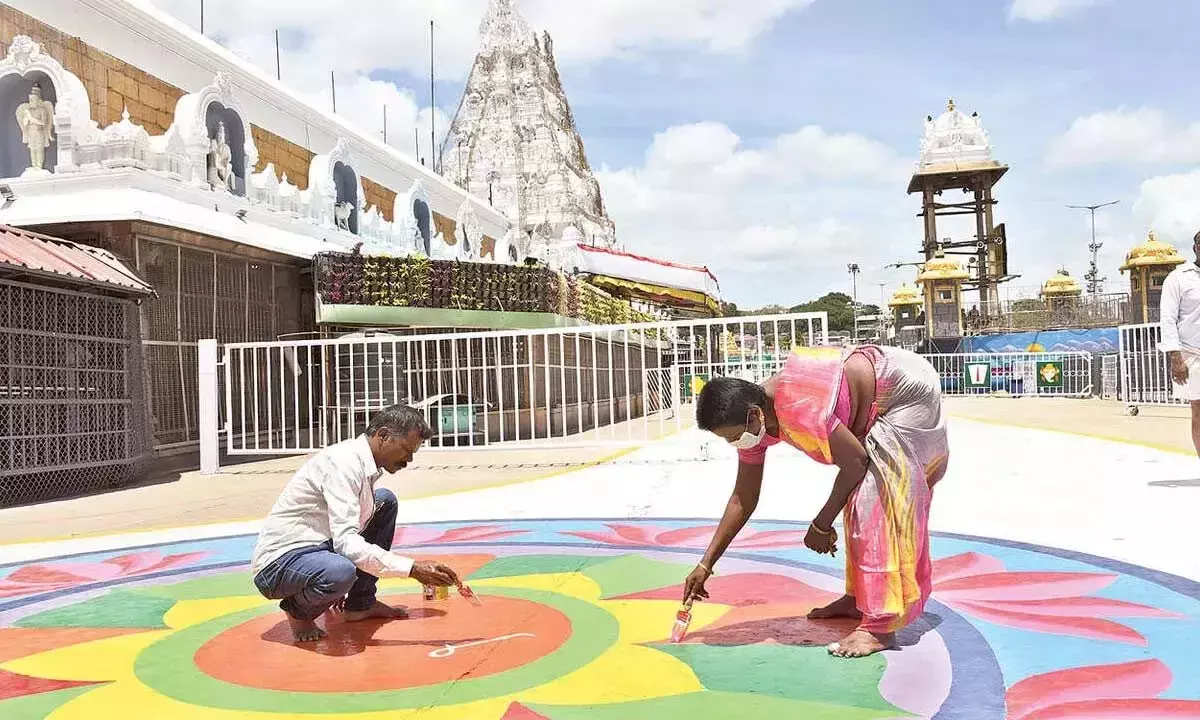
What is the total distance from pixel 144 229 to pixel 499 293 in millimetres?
5748

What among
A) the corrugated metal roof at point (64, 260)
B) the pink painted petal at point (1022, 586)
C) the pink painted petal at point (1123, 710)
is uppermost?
the corrugated metal roof at point (64, 260)

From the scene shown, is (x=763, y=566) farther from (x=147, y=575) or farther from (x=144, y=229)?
(x=144, y=229)

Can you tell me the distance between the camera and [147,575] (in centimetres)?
526

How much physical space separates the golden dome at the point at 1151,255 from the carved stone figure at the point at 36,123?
35002 millimetres

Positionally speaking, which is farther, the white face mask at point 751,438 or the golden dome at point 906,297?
the golden dome at point 906,297

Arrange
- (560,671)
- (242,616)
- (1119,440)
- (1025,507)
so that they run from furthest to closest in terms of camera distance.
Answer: (1119,440) < (1025,507) < (242,616) < (560,671)

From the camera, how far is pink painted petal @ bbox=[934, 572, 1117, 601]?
4086 mm

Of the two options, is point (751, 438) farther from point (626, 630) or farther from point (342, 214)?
point (342, 214)

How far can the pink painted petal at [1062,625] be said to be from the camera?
134 inches

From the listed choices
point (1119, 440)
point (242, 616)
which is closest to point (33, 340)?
point (242, 616)

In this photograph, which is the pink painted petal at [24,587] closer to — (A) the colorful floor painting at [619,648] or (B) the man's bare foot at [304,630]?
(A) the colorful floor painting at [619,648]

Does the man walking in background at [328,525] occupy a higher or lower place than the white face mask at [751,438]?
lower

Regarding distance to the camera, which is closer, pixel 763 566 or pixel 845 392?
pixel 845 392

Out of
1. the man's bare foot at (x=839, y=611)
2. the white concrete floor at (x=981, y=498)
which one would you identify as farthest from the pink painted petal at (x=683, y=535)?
the man's bare foot at (x=839, y=611)
